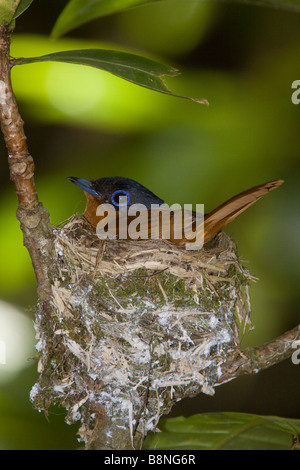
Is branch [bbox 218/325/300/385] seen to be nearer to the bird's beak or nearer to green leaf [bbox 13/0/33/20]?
the bird's beak

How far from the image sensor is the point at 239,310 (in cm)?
335

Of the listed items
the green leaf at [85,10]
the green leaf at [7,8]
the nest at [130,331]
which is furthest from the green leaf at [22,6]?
the nest at [130,331]

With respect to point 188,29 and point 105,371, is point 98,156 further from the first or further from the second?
point 105,371

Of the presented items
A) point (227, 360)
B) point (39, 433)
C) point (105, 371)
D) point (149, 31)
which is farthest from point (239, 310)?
point (149, 31)

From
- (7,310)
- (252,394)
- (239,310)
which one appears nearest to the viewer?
(239,310)

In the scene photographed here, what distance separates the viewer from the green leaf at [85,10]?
106 inches

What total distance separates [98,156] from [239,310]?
2.05m

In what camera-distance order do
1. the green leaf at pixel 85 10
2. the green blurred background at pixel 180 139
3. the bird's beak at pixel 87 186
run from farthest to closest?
1. the green blurred background at pixel 180 139
2. the bird's beak at pixel 87 186
3. the green leaf at pixel 85 10

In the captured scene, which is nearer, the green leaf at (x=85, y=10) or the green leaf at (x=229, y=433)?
the green leaf at (x=85, y=10)

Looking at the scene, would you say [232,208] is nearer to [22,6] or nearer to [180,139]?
[180,139]

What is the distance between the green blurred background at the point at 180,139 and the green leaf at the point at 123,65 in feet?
5.38

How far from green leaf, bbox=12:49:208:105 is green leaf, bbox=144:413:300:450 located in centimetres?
170

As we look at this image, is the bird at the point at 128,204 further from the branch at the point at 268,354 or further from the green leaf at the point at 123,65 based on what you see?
the green leaf at the point at 123,65

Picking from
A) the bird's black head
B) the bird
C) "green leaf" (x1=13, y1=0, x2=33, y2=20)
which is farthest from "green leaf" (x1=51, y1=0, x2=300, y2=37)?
the bird's black head
